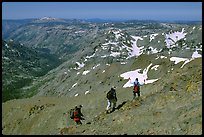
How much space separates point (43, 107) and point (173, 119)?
34.1 m

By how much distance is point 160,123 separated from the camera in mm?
27156

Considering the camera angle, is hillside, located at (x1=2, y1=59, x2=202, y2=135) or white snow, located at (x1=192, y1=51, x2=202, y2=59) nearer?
hillside, located at (x1=2, y1=59, x2=202, y2=135)

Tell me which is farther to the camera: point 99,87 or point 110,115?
point 99,87

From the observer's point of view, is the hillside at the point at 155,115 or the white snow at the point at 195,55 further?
the white snow at the point at 195,55

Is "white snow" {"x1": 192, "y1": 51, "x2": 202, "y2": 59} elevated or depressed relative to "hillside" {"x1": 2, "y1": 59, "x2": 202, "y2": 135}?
depressed

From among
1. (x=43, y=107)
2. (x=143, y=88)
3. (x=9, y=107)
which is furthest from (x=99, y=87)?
(x=143, y=88)

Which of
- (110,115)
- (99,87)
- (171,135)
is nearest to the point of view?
(171,135)

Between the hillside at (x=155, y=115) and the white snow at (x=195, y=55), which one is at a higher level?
the hillside at (x=155, y=115)

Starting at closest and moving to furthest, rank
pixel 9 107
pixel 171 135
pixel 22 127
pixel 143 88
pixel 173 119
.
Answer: pixel 171 135
pixel 173 119
pixel 143 88
pixel 22 127
pixel 9 107

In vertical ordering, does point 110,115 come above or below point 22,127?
above

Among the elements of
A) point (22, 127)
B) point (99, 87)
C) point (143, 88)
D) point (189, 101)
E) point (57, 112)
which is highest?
point (189, 101)

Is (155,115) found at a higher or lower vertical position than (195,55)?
higher

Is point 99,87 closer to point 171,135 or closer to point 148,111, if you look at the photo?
point 148,111

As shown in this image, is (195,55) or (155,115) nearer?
(155,115)
